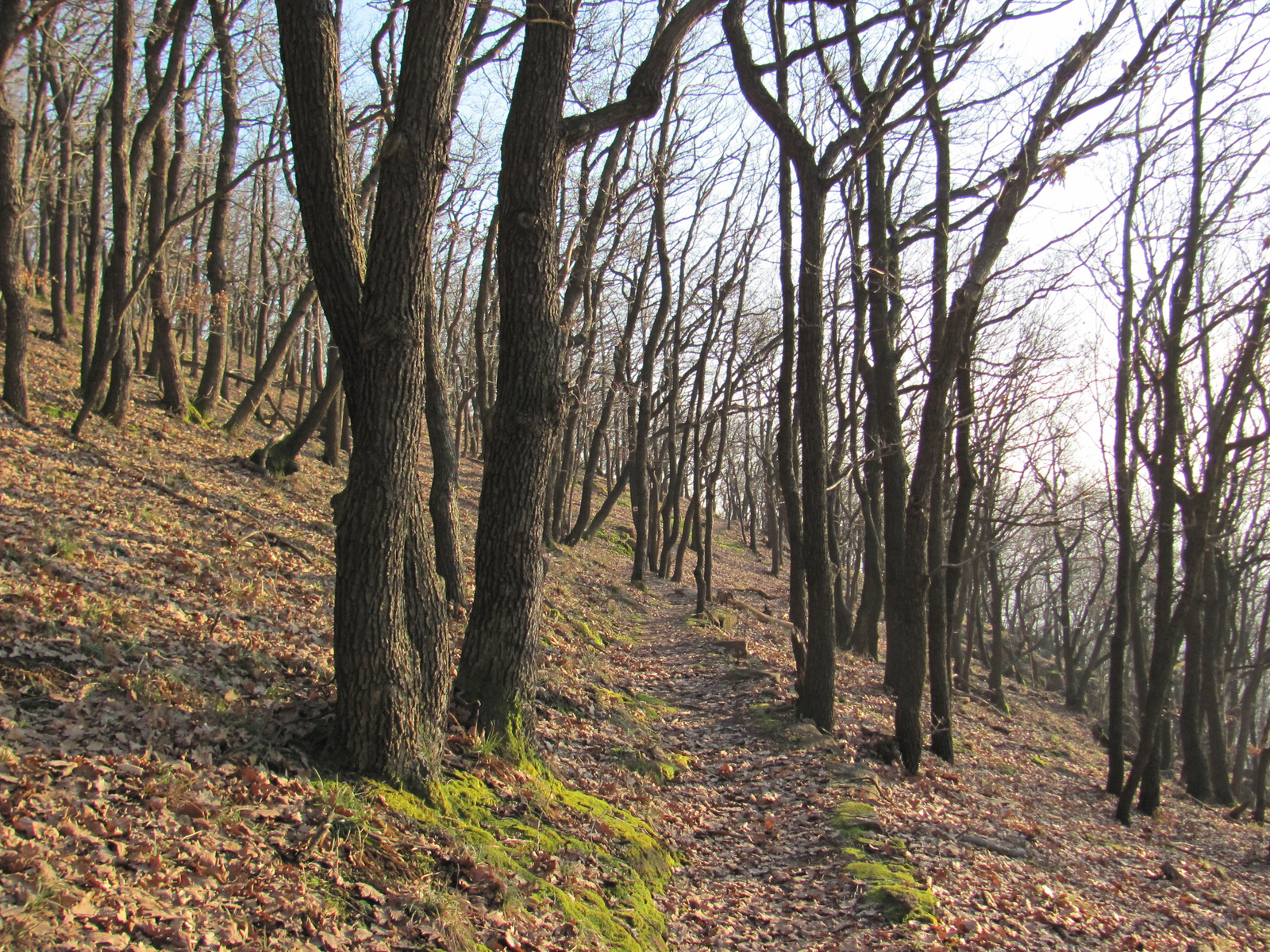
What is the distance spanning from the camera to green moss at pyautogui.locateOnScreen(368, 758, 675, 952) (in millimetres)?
4121

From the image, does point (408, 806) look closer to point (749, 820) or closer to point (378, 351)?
point (378, 351)

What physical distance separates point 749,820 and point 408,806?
10.6 ft

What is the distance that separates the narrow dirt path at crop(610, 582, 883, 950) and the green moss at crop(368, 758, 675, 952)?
10.0 inches

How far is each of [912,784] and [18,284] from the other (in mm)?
11351

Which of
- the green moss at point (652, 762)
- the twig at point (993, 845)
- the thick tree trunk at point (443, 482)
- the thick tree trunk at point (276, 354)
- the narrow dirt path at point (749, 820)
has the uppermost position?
the thick tree trunk at point (276, 354)

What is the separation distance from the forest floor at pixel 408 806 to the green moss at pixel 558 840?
0.02 m

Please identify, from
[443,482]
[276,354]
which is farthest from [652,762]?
[276,354]

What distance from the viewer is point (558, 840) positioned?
4719mm

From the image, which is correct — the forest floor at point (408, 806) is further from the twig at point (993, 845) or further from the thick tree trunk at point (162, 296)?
the thick tree trunk at point (162, 296)

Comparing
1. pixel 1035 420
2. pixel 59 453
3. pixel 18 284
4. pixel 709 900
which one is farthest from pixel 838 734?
pixel 1035 420

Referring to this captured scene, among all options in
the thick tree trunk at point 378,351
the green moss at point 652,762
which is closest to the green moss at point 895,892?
the green moss at point 652,762

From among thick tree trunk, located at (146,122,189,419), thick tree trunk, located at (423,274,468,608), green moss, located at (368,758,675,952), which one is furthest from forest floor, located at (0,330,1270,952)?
thick tree trunk, located at (146,122,189,419)

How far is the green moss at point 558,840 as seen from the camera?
4121 millimetres

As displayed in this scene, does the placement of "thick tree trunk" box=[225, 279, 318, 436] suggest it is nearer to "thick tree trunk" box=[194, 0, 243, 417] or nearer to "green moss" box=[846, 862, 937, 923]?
"thick tree trunk" box=[194, 0, 243, 417]
